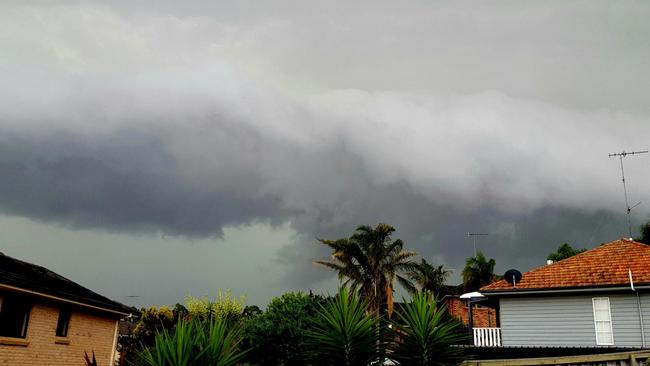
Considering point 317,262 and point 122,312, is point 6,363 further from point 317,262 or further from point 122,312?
point 317,262

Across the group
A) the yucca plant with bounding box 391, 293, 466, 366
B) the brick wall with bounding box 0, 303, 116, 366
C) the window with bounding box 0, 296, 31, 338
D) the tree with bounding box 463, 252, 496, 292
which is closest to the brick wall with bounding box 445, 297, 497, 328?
the tree with bounding box 463, 252, 496, 292

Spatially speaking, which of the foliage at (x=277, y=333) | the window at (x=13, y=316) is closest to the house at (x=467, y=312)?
the foliage at (x=277, y=333)

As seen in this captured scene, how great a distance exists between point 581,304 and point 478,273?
38.2 metres

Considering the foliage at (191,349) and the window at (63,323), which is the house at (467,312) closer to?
the window at (63,323)

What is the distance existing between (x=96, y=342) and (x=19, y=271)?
17.6ft

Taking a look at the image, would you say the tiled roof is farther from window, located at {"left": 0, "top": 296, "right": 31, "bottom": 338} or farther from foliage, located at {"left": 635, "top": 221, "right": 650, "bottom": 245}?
foliage, located at {"left": 635, "top": 221, "right": 650, "bottom": 245}

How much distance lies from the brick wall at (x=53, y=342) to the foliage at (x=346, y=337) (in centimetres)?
1541

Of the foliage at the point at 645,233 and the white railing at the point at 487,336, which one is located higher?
the foliage at the point at 645,233

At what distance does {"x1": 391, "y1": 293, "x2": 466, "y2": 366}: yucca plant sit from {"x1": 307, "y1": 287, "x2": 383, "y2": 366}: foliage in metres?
0.37

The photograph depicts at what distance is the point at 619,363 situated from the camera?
344 inches

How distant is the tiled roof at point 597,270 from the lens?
22953mm

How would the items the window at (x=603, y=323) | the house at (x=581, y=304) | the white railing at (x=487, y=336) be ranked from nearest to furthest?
1. the house at (x=581, y=304)
2. the window at (x=603, y=323)
3. the white railing at (x=487, y=336)

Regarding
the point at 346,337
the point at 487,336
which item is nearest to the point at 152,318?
the point at 487,336

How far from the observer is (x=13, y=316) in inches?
724
